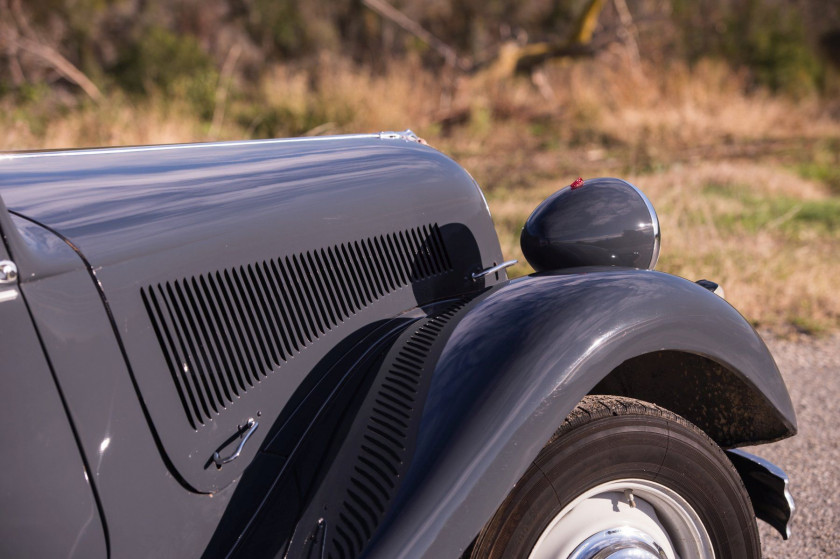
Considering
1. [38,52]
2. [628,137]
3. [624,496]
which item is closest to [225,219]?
[624,496]

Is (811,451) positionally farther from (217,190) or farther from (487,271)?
(217,190)

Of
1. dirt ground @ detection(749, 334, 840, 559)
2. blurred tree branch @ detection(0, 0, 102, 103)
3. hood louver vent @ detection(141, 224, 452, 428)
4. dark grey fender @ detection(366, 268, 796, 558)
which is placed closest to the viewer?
dark grey fender @ detection(366, 268, 796, 558)

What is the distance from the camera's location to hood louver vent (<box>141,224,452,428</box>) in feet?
5.48

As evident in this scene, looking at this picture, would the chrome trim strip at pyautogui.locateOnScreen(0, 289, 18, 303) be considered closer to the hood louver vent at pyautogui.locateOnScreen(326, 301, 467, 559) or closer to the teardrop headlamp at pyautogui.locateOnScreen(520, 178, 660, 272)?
the hood louver vent at pyautogui.locateOnScreen(326, 301, 467, 559)

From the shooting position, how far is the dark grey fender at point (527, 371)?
1.54 metres

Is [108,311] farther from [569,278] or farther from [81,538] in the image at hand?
[569,278]

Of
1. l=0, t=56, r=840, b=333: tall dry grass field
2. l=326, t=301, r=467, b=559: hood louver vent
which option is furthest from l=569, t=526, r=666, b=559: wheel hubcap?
l=0, t=56, r=840, b=333: tall dry grass field

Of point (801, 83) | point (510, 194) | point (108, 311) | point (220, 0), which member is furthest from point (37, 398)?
point (220, 0)

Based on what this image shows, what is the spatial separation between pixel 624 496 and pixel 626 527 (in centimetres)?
7

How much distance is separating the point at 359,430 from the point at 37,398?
668 mm

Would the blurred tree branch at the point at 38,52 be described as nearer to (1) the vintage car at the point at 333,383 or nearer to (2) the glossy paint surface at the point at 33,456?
(1) the vintage car at the point at 333,383

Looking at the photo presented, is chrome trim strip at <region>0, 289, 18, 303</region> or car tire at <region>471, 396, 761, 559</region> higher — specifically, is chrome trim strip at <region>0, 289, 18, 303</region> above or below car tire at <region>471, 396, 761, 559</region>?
above

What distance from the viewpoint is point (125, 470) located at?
1.50m

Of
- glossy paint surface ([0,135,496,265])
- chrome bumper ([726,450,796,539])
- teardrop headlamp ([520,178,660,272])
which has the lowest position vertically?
chrome bumper ([726,450,796,539])
